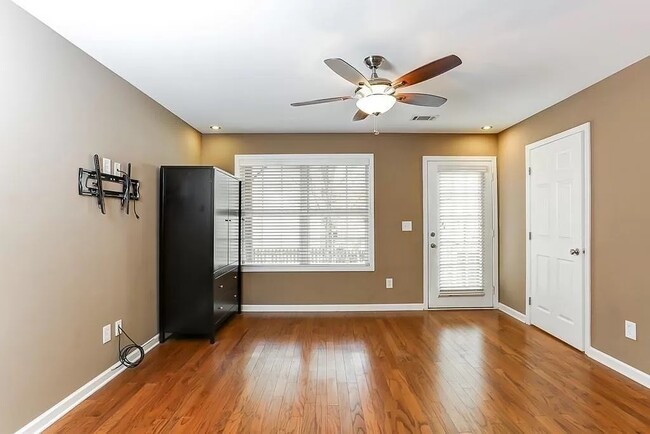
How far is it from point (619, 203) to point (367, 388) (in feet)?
8.23

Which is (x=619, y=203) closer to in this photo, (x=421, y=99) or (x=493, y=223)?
(x=421, y=99)

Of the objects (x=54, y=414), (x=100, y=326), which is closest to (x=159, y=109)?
(x=100, y=326)

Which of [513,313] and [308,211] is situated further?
[308,211]

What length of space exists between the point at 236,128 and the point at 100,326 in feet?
9.14

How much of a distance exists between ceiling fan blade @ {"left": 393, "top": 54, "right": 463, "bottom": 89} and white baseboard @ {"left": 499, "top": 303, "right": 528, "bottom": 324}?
10.9 ft

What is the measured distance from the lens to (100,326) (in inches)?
111

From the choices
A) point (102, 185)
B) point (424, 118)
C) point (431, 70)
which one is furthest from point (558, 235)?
point (102, 185)

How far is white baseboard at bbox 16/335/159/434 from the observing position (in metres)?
2.15

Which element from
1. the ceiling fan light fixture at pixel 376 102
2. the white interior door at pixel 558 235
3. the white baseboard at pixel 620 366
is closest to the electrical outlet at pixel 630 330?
the white baseboard at pixel 620 366

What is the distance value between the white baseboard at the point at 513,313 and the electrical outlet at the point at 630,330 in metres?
1.43

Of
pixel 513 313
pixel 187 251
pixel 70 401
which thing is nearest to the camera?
pixel 70 401

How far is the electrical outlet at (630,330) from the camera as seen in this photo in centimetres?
286

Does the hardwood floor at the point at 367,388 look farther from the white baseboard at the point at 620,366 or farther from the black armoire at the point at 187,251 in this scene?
the black armoire at the point at 187,251

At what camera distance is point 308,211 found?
5035mm
